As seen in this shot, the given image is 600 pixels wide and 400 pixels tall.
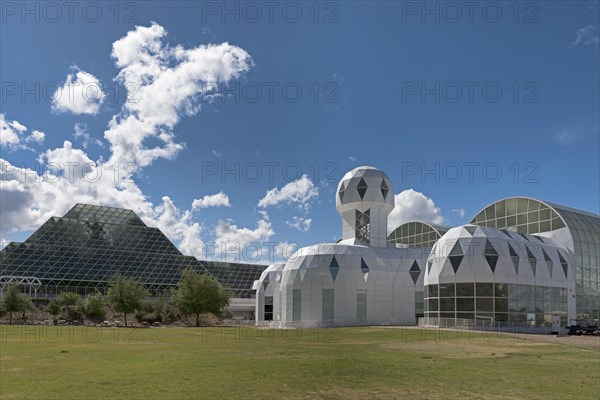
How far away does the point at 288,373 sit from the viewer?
16781 mm

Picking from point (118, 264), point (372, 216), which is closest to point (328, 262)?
point (372, 216)

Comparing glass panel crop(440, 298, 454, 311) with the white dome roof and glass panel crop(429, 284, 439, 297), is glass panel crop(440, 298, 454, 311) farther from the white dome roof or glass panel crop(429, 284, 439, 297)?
the white dome roof

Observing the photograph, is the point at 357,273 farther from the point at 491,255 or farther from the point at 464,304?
the point at 491,255

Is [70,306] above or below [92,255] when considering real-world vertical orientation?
below

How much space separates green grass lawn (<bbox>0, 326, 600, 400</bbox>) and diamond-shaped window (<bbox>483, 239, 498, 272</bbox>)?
22670 millimetres

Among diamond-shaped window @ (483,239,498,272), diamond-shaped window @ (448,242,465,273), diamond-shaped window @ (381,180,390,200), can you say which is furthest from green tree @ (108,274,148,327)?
diamond-shaped window @ (483,239,498,272)

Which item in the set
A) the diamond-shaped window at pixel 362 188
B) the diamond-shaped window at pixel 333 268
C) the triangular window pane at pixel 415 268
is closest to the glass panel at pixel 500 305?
the diamond-shaped window at pixel 333 268

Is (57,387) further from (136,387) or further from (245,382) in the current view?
(245,382)

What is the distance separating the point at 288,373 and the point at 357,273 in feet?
142

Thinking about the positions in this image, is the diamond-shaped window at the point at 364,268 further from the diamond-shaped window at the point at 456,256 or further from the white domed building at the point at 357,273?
the diamond-shaped window at the point at 456,256

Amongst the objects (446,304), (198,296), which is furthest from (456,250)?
(198,296)

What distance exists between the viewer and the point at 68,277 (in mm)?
76250

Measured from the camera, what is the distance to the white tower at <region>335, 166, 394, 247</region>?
216ft

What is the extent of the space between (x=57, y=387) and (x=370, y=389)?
8.36 m
